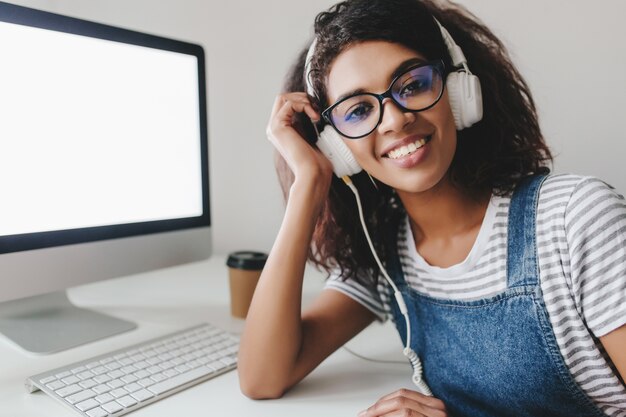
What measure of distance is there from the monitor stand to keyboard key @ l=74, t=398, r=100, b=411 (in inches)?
8.8

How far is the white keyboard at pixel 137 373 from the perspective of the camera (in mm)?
682

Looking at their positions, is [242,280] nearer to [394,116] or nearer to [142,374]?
[142,374]

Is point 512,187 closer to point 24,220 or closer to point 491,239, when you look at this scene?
point 491,239

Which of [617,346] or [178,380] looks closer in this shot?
[617,346]

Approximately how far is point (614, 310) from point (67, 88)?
0.86 m

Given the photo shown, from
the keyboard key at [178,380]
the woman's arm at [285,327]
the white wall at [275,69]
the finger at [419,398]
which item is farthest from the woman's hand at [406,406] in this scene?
the white wall at [275,69]

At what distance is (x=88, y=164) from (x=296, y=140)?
35 cm

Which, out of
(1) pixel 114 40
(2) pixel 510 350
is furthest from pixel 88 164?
(2) pixel 510 350

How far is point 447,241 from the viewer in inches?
33.7

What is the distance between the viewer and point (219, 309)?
3.67 feet

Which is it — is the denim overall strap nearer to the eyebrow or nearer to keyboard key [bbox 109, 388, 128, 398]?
the eyebrow

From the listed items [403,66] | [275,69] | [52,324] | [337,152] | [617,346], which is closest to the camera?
[617,346]

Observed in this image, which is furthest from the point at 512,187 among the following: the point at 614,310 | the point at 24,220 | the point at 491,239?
the point at 24,220

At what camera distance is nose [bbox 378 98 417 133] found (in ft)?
2.45
